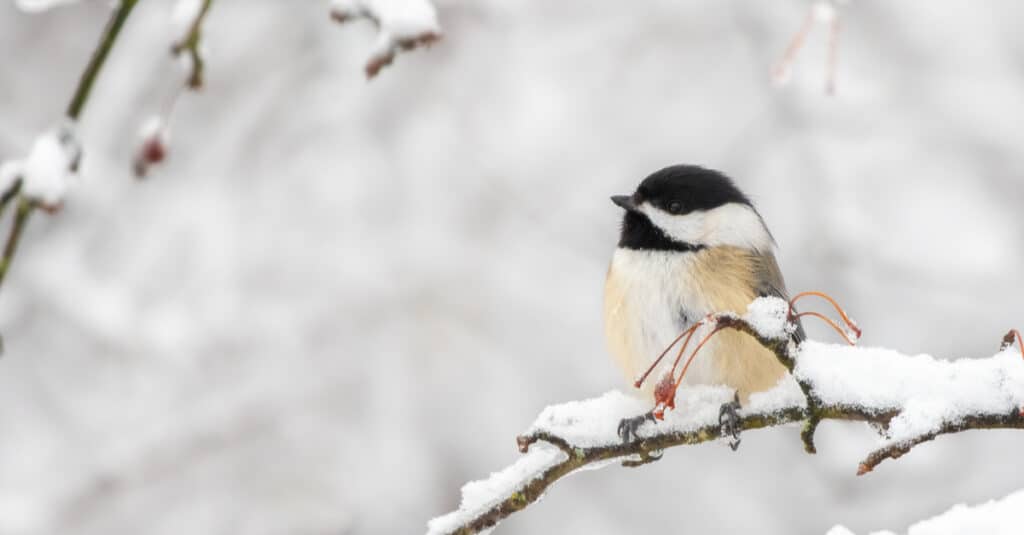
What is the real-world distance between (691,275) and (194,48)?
128cm

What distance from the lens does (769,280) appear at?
2414mm

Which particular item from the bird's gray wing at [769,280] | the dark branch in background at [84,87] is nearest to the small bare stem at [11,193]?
the dark branch in background at [84,87]

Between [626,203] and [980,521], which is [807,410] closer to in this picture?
[980,521]

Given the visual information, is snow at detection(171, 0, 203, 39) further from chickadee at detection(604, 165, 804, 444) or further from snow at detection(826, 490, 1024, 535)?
chickadee at detection(604, 165, 804, 444)

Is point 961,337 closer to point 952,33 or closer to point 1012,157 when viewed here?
point 1012,157

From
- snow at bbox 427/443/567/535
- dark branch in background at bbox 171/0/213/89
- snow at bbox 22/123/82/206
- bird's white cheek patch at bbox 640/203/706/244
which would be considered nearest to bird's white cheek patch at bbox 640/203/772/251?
bird's white cheek patch at bbox 640/203/706/244

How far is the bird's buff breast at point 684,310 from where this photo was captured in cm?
208

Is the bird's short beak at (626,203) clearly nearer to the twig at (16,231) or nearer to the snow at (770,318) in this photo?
the snow at (770,318)

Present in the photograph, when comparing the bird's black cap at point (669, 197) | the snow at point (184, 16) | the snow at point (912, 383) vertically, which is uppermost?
the bird's black cap at point (669, 197)

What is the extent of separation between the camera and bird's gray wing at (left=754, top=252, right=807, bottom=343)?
92.5 inches

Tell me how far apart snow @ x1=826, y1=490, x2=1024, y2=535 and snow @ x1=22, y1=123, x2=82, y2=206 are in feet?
3.11

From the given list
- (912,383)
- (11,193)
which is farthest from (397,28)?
(912,383)

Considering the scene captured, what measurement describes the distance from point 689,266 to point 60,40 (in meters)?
3.78

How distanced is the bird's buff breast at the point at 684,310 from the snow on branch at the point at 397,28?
1.00 m
